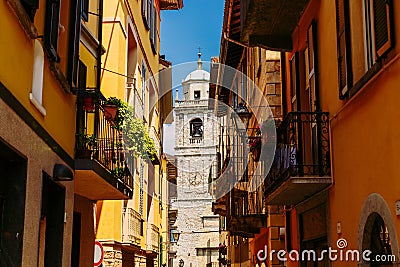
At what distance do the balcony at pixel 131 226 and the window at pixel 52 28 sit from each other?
26.6 feet

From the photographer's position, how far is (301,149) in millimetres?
11211

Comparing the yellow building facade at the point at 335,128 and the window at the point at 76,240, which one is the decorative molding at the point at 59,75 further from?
the window at the point at 76,240

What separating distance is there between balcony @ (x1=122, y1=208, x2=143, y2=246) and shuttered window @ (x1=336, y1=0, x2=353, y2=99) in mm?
8111

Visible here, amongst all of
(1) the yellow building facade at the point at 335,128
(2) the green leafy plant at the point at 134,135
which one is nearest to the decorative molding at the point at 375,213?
(1) the yellow building facade at the point at 335,128

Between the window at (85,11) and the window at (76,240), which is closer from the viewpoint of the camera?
the window at (85,11)

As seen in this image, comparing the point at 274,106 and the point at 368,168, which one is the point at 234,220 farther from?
the point at 368,168

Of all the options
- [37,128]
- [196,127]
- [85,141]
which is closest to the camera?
[37,128]

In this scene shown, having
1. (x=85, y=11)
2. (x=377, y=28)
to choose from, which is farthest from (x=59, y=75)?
(x=377, y=28)

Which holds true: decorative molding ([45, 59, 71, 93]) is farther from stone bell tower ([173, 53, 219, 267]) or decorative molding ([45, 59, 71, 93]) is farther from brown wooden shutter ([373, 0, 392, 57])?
stone bell tower ([173, 53, 219, 267])

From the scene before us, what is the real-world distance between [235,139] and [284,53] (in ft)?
24.8

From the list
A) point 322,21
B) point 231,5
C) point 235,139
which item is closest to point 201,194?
point 235,139

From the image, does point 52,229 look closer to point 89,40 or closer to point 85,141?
point 85,141

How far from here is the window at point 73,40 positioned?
9359 millimetres

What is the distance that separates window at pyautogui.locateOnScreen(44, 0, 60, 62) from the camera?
7.73m
